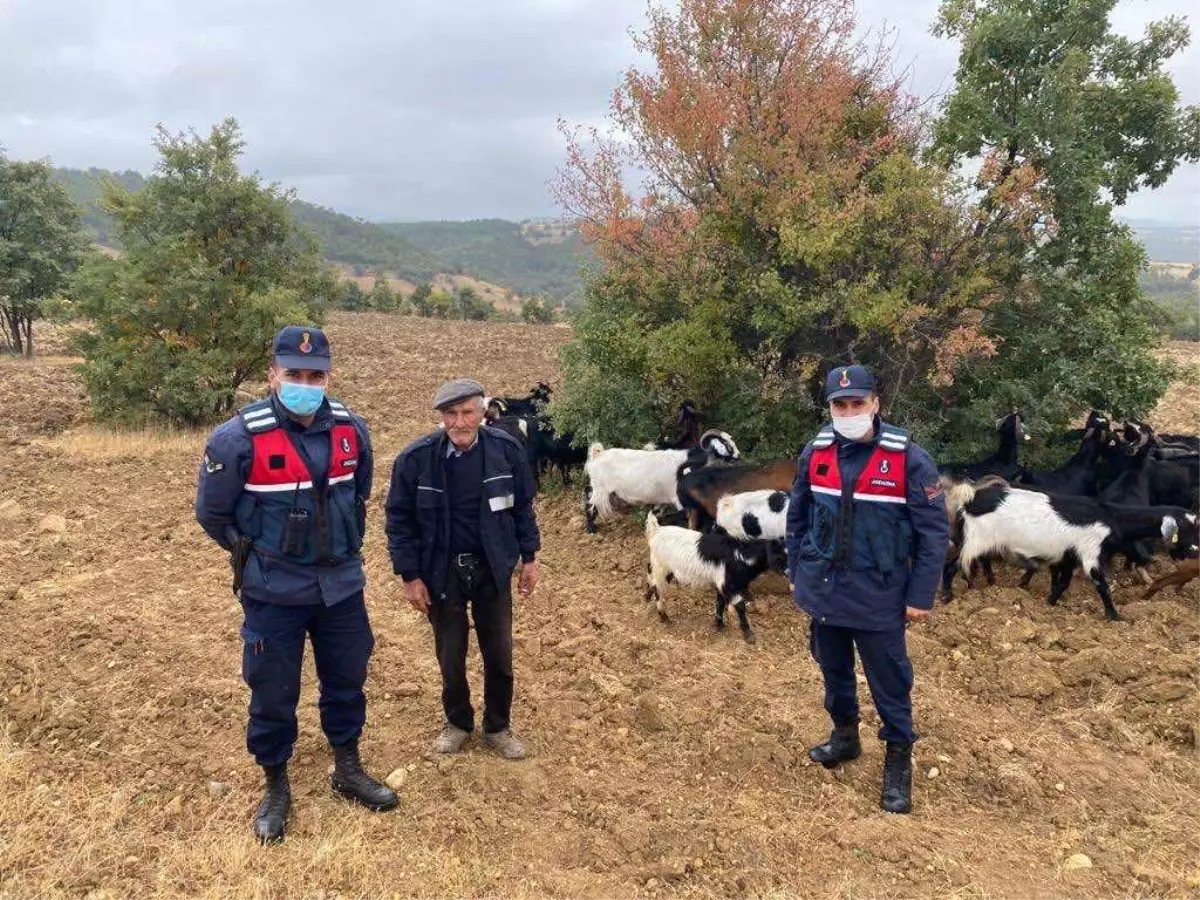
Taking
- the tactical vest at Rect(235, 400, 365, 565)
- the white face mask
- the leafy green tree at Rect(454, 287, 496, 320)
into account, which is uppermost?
the leafy green tree at Rect(454, 287, 496, 320)

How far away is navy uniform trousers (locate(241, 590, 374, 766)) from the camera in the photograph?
12.1 ft

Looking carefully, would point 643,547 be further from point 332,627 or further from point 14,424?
point 14,424

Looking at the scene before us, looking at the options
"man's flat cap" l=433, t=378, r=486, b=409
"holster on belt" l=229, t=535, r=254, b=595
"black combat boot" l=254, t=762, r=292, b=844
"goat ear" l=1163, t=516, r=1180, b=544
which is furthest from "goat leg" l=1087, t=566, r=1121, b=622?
"holster on belt" l=229, t=535, r=254, b=595

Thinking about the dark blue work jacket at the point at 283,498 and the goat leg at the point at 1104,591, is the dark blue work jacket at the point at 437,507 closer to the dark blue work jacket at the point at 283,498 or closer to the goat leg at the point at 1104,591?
the dark blue work jacket at the point at 283,498

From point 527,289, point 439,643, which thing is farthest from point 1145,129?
point 527,289

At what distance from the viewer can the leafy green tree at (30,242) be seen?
2062cm

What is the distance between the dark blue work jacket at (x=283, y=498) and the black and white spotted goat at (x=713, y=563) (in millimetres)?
3258

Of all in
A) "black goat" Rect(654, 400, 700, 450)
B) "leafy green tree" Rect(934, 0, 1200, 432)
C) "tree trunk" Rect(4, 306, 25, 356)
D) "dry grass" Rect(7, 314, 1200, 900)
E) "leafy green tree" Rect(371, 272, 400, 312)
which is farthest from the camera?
"leafy green tree" Rect(371, 272, 400, 312)

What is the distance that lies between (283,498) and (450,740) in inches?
72.3

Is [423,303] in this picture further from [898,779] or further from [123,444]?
[898,779]

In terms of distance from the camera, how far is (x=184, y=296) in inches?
531

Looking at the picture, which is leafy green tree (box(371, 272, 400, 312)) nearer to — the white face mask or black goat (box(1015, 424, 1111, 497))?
black goat (box(1015, 424, 1111, 497))

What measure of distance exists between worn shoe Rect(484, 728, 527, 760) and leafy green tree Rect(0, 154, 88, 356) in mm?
21545

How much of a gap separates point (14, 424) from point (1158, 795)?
1627cm
